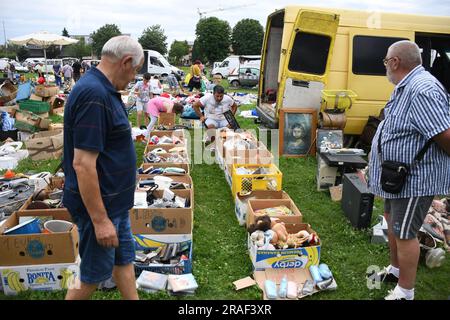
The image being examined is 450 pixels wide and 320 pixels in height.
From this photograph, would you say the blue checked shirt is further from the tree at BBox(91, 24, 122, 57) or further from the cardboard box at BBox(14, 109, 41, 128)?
the tree at BBox(91, 24, 122, 57)

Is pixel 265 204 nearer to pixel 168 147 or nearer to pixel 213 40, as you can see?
pixel 168 147

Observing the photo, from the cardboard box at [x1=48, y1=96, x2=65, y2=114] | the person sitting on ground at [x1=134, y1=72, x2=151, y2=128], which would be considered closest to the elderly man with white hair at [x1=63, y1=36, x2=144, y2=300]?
the person sitting on ground at [x1=134, y1=72, x2=151, y2=128]

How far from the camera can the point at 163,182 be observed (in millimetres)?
4191

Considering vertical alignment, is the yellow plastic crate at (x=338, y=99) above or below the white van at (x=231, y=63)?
below

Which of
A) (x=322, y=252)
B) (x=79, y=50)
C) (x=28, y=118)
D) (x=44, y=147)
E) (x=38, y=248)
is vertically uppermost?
(x=79, y=50)

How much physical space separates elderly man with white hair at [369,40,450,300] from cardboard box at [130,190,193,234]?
1.67m

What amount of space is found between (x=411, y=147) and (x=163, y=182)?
8.62 ft

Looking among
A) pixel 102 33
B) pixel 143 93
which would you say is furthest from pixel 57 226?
pixel 102 33

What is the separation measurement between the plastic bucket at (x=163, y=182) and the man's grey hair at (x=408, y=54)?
2590mm

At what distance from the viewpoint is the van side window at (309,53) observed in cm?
636

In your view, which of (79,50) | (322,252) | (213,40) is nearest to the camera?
(322,252)

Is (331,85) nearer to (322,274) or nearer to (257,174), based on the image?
(257,174)

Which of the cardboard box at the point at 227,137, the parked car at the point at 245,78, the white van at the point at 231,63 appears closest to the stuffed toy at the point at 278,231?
the cardboard box at the point at 227,137

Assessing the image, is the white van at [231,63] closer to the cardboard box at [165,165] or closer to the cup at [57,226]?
the cardboard box at [165,165]
